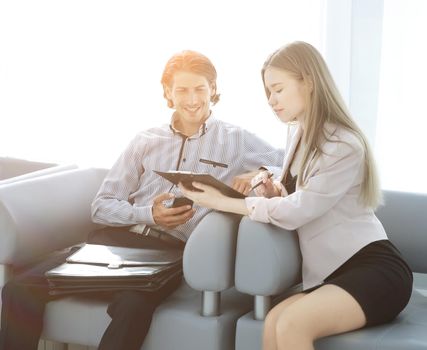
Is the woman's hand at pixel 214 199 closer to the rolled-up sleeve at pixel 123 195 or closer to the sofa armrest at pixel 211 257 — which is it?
the sofa armrest at pixel 211 257

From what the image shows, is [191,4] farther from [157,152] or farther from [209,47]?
[157,152]

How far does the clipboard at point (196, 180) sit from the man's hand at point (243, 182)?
0.24 meters

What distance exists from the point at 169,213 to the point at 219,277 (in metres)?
0.47

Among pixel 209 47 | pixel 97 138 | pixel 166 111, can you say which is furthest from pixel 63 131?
pixel 209 47

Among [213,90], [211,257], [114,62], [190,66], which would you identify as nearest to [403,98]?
[213,90]

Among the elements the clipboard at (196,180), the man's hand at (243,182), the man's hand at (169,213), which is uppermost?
the clipboard at (196,180)

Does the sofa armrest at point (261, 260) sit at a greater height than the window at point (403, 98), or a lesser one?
lesser

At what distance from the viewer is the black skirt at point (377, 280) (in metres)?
2.52

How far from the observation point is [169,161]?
326cm

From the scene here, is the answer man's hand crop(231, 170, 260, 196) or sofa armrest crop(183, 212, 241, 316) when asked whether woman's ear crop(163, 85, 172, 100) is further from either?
sofa armrest crop(183, 212, 241, 316)

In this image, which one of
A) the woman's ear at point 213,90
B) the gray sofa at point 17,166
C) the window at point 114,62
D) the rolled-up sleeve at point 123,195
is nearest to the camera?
the rolled-up sleeve at point 123,195

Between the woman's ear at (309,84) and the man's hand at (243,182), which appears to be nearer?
the woman's ear at (309,84)

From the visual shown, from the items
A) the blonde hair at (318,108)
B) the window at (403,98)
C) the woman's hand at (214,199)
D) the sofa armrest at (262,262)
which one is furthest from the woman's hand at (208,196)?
the window at (403,98)

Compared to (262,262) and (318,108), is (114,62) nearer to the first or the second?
(318,108)
